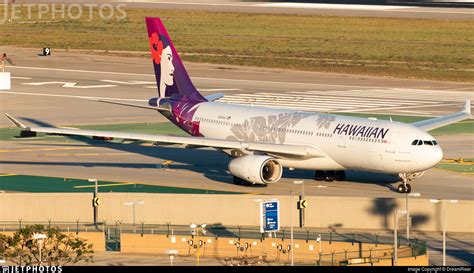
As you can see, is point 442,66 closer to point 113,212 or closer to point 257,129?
point 257,129

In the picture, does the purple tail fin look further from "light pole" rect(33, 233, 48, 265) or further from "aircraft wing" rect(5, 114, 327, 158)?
"light pole" rect(33, 233, 48, 265)

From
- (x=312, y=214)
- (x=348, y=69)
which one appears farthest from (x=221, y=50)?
(x=312, y=214)

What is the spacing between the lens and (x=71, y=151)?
349 feet

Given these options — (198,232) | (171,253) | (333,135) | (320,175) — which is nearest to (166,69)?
(320,175)

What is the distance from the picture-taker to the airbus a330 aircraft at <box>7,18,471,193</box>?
84438 mm

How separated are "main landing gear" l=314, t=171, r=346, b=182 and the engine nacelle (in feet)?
13.9

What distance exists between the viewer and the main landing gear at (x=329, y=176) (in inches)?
3600

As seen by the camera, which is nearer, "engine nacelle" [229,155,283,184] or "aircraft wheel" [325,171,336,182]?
"engine nacelle" [229,155,283,184]

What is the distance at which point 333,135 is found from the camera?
87.2 m

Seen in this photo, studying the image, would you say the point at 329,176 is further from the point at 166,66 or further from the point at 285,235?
the point at 285,235

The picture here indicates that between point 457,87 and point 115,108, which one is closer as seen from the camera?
point 115,108

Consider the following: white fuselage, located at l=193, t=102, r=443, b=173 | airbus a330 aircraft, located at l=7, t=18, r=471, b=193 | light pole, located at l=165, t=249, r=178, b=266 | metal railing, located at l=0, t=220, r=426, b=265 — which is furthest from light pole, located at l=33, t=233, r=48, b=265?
white fuselage, located at l=193, t=102, r=443, b=173

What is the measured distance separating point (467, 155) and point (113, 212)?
3122cm

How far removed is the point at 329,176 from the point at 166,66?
648 inches
